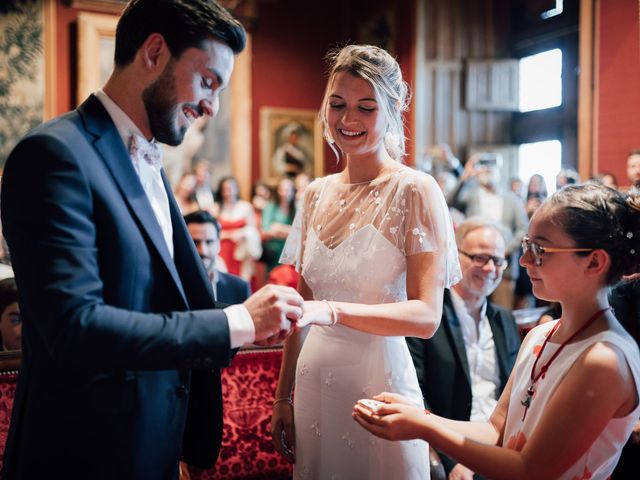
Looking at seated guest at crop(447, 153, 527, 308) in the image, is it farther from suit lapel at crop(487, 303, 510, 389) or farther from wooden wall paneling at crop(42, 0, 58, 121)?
wooden wall paneling at crop(42, 0, 58, 121)

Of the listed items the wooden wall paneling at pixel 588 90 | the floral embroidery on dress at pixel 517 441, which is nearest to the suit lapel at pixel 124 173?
the floral embroidery on dress at pixel 517 441

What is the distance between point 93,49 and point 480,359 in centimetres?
854

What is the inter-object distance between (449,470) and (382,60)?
1.66 metres

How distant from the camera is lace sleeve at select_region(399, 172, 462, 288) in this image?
196 cm

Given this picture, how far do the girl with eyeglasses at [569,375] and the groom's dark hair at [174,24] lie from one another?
3.02ft

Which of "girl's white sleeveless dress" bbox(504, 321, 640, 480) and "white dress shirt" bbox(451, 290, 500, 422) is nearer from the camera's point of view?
"girl's white sleeveless dress" bbox(504, 321, 640, 480)

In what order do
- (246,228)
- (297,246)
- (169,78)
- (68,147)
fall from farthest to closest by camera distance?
(246,228), (297,246), (169,78), (68,147)

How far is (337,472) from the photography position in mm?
2066

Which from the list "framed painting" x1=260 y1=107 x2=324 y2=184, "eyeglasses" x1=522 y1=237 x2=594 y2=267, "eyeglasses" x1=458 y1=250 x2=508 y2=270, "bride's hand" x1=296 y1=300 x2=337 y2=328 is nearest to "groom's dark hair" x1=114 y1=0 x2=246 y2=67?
"bride's hand" x1=296 y1=300 x2=337 y2=328

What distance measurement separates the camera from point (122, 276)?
1.42 m

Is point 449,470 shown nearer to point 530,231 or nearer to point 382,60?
point 530,231

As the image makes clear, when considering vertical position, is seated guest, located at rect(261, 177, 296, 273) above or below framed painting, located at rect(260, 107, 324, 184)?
below

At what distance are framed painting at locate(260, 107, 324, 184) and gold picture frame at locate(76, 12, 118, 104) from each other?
2651 mm

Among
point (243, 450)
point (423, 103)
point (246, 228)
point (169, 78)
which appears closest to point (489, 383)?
point (243, 450)
